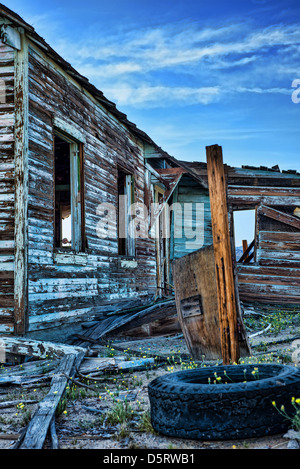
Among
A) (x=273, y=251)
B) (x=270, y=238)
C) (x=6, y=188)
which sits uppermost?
(x=6, y=188)

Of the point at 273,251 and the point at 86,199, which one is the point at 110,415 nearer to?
the point at 86,199

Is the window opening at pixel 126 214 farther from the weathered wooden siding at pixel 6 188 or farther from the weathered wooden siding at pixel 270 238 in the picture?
the weathered wooden siding at pixel 6 188

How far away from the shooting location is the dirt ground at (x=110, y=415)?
3195mm

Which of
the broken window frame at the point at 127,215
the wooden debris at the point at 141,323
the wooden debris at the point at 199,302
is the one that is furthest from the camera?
the broken window frame at the point at 127,215

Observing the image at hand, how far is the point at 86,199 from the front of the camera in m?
9.35

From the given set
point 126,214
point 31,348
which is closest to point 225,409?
point 31,348

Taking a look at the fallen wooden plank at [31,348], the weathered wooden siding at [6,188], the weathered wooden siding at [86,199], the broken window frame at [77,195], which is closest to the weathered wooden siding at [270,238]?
the weathered wooden siding at [86,199]

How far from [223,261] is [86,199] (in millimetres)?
5149

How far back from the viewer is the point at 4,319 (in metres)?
6.97

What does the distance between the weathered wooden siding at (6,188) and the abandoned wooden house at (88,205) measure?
0.02 meters

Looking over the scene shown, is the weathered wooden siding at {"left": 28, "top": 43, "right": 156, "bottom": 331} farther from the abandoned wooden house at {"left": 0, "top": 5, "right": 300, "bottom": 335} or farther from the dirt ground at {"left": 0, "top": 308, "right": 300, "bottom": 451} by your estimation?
the dirt ground at {"left": 0, "top": 308, "right": 300, "bottom": 451}

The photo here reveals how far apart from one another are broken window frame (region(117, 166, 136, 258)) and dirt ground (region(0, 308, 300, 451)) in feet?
17.7

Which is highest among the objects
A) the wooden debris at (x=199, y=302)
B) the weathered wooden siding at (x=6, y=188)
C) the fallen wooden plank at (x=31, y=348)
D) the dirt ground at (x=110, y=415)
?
the weathered wooden siding at (x=6, y=188)
